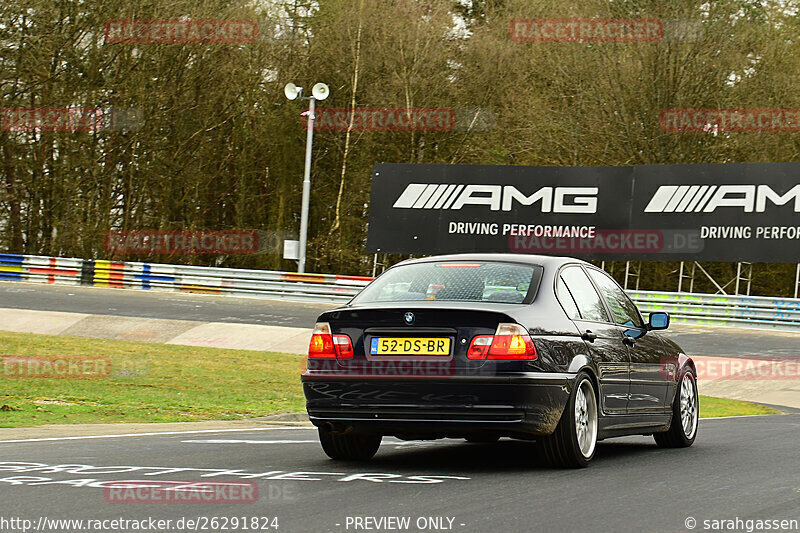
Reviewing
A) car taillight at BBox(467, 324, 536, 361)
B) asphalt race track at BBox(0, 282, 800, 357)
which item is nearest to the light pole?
asphalt race track at BBox(0, 282, 800, 357)

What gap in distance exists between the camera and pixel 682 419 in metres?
9.88

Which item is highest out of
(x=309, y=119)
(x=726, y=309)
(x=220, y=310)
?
(x=309, y=119)

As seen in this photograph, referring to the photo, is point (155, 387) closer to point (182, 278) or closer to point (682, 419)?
point (682, 419)

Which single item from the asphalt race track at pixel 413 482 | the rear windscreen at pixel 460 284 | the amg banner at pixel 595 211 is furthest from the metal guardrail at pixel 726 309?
the rear windscreen at pixel 460 284

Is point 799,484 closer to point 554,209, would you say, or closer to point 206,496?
point 206,496

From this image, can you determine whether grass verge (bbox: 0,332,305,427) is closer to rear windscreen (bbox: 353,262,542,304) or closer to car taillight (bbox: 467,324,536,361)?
rear windscreen (bbox: 353,262,542,304)

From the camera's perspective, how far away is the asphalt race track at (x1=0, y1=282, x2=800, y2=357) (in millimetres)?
24328

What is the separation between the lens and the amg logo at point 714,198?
1085 inches

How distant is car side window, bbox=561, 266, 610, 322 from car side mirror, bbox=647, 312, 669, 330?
59 centimetres

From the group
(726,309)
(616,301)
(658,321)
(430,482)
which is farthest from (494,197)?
(430,482)

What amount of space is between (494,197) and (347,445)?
22810mm

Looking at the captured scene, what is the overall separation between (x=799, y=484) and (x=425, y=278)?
112 inches

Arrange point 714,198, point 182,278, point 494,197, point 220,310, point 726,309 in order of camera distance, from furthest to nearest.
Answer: point 182,278 → point 494,197 → point 220,310 → point 714,198 → point 726,309

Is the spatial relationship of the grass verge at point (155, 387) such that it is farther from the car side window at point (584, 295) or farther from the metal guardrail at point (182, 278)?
the metal guardrail at point (182, 278)
